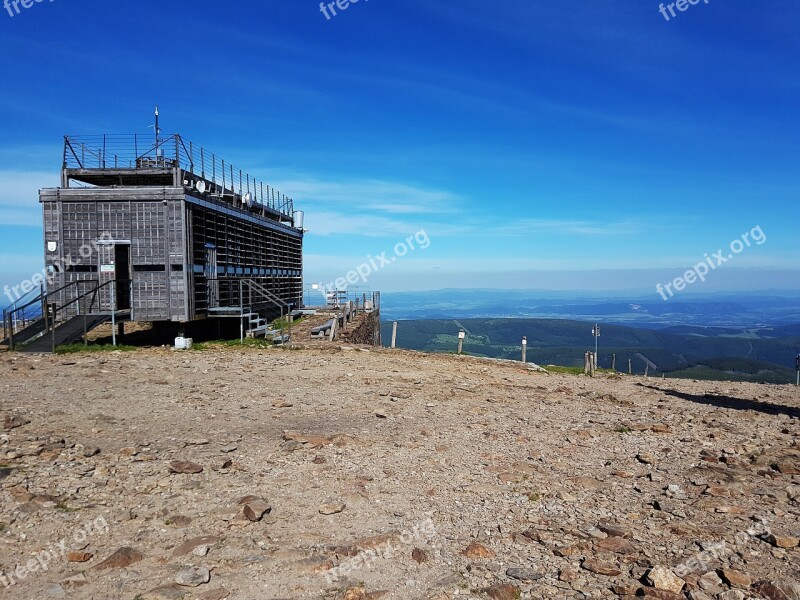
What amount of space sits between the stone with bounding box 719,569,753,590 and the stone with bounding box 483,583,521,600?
1.74 meters

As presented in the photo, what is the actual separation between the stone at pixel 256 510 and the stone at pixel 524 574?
8.39 feet

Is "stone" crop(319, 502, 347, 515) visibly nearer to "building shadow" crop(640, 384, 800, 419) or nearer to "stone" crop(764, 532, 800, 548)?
"stone" crop(764, 532, 800, 548)

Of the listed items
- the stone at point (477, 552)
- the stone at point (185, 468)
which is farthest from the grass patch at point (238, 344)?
the stone at point (477, 552)

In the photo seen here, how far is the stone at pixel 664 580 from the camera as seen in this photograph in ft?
14.1

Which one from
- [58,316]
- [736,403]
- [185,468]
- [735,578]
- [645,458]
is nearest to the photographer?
[735,578]

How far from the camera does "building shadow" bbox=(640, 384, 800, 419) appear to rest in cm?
1271

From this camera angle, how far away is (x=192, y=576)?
4.39m

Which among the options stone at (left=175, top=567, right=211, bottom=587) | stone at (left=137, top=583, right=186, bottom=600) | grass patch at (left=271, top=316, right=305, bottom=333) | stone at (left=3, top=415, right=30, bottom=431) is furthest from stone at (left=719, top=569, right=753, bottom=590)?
grass patch at (left=271, top=316, right=305, bottom=333)

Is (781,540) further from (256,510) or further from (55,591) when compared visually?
(55,591)

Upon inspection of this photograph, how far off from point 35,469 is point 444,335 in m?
131

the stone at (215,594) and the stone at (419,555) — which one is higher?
the stone at (215,594)

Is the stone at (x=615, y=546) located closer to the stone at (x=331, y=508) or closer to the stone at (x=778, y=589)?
the stone at (x=778, y=589)

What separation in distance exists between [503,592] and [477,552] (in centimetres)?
69

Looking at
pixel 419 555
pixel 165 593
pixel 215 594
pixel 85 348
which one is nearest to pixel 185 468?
pixel 165 593
